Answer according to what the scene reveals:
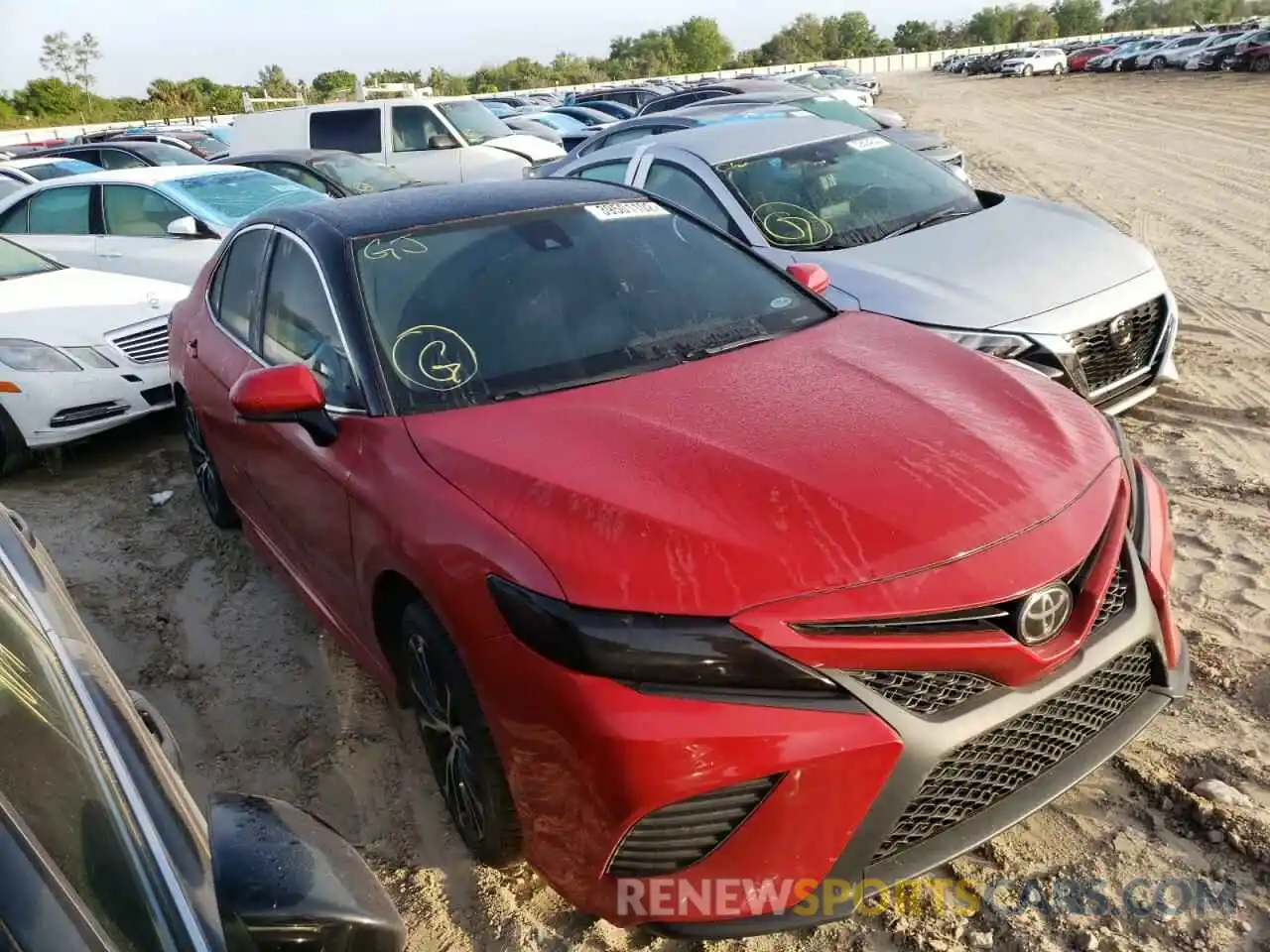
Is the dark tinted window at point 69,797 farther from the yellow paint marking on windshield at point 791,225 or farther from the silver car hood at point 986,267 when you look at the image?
the yellow paint marking on windshield at point 791,225

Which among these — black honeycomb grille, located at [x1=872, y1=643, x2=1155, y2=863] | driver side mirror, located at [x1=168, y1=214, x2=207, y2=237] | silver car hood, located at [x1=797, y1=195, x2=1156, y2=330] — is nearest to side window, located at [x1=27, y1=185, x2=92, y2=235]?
driver side mirror, located at [x1=168, y1=214, x2=207, y2=237]

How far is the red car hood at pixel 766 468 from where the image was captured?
79.9 inches

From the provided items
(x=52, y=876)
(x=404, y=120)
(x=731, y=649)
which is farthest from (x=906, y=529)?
(x=404, y=120)

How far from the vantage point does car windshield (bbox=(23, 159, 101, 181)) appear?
497 inches

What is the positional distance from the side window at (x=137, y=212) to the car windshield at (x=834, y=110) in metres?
6.85

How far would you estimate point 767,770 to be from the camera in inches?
74.0

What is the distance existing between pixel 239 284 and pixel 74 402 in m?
2.30

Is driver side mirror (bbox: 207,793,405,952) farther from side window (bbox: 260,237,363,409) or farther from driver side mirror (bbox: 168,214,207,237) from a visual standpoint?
driver side mirror (bbox: 168,214,207,237)

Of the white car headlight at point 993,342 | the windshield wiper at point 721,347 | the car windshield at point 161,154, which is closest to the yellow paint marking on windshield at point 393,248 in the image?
the windshield wiper at point 721,347

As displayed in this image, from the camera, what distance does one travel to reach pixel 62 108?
57.5 metres

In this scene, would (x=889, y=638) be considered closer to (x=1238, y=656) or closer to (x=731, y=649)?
(x=731, y=649)

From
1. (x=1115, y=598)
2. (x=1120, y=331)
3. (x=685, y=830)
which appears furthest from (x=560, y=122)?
(x=685, y=830)

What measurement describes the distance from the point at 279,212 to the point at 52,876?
3.12 meters

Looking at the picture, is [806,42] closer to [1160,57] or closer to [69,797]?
[1160,57]
